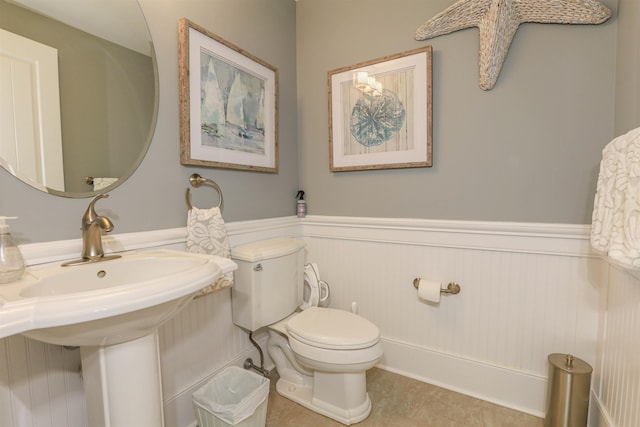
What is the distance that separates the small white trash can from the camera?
1.19 metres

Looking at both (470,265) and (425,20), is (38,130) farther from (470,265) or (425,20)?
(470,265)

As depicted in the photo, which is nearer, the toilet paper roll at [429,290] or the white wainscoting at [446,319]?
the white wainscoting at [446,319]

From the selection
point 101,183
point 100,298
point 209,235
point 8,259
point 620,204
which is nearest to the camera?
point 100,298

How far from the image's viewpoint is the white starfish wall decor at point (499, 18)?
1.30 meters

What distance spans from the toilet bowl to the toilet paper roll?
0.36 meters

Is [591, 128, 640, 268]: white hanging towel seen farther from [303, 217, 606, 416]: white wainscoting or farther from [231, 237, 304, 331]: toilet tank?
[231, 237, 304, 331]: toilet tank

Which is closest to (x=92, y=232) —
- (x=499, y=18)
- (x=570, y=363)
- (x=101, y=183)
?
(x=101, y=183)

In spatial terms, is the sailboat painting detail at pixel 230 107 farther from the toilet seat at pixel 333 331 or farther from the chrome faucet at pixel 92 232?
the toilet seat at pixel 333 331

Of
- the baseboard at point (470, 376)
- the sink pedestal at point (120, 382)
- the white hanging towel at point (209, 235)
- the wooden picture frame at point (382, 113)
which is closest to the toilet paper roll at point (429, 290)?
the baseboard at point (470, 376)

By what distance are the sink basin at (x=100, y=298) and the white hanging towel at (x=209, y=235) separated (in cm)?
32

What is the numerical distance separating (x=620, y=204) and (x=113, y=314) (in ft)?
4.59

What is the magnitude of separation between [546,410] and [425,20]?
6.54 feet

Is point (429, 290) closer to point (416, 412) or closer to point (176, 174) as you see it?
point (416, 412)

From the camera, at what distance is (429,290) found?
164 centimetres
